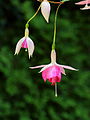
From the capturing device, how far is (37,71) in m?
2.10

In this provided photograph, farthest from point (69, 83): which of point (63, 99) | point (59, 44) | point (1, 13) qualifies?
point (1, 13)

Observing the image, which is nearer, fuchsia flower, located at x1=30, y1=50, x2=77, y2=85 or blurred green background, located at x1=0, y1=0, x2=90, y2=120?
fuchsia flower, located at x1=30, y1=50, x2=77, y2=85

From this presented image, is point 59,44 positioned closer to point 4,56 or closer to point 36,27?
point 36,27

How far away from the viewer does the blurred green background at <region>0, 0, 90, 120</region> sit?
2.00 metres

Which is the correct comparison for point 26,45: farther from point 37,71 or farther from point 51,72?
point 37,71

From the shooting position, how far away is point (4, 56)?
1.96 meters

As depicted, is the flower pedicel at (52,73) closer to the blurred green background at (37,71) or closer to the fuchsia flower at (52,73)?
the fuchsia flower at (52,73)

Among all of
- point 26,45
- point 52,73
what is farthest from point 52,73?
point 26,45

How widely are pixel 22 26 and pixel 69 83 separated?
49 centimetres

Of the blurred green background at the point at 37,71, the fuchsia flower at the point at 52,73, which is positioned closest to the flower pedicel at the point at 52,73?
the fuchsia flower at the point at 52,73

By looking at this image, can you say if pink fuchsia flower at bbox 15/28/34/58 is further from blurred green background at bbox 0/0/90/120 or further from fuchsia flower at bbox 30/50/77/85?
blurred green background at bbox 0/0/90/120

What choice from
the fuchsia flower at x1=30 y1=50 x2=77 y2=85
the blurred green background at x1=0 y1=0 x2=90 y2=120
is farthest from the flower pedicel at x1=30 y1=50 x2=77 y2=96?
the blurred green background at x1=0 y1=0 x2=90 y2=120

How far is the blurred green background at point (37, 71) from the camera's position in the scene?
1996mm

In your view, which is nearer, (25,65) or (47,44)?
(25,65)
